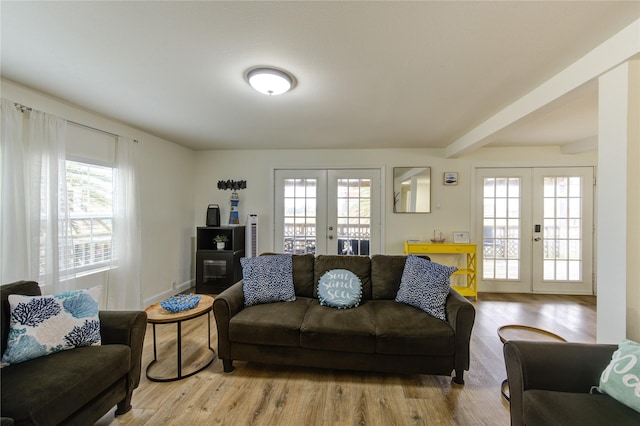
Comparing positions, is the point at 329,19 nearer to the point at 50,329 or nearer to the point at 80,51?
the point at 80,51

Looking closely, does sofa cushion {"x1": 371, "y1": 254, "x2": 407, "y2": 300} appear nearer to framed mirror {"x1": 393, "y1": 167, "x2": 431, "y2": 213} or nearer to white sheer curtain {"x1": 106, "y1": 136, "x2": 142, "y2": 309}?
framed mirror {"x1": 393, "y1": 167, "x2": 431, "y2": 213}

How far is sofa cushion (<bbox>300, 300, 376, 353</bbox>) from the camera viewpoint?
1.86 meters

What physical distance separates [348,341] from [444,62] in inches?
81.7

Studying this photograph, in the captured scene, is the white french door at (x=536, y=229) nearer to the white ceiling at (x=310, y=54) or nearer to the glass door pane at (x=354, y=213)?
the white ceiling at (x=310, y=54)

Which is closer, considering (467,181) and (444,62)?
(444,62)

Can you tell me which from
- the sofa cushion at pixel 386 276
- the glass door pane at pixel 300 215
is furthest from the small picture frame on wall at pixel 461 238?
the glass door pane at pixel 300 215

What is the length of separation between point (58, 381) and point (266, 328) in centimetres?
112

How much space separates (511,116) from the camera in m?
2.35

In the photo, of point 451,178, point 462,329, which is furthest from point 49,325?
point 451,178

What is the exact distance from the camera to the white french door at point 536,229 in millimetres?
3844

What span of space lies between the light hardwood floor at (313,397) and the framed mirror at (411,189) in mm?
2190

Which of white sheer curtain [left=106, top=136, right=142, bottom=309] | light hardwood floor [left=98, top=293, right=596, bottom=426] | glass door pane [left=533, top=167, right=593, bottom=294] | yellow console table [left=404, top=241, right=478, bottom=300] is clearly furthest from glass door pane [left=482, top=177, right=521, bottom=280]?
white sheer curtain [left=106, top=136, right=142, bottom=309]

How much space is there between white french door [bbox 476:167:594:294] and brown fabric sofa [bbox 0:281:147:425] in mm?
4471

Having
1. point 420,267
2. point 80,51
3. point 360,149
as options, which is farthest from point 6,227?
→ point 360,149
